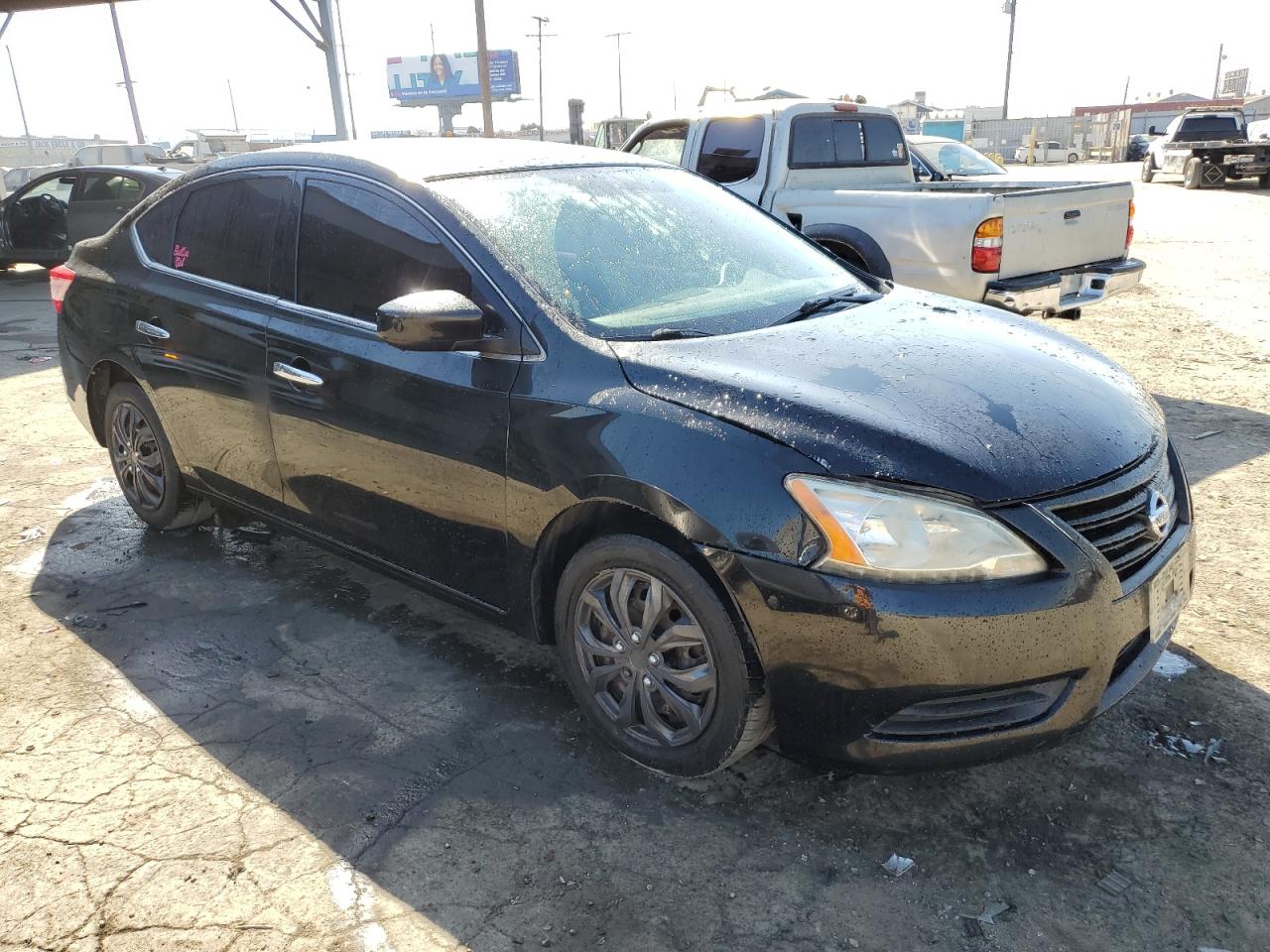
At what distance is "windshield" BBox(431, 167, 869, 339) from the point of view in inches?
117

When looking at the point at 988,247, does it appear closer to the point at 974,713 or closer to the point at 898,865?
the point at 974,713

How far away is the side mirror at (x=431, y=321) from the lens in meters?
2.75

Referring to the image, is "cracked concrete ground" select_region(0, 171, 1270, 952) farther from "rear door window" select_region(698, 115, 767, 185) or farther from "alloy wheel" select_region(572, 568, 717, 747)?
"rear door window" select_region(698, 115, 767, 185)

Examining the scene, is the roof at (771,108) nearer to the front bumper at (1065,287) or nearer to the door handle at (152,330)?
the front bumper at (1065,287)

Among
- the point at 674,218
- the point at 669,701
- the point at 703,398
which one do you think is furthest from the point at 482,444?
the point at 674,218

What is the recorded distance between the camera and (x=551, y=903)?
92.2 inches

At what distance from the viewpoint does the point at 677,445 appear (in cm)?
248

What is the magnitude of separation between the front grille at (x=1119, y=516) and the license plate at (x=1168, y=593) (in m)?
0.08

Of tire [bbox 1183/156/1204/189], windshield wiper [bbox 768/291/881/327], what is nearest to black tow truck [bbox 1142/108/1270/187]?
tire [bbox 1183/156/1204/189]

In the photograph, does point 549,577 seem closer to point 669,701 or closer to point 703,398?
point 669,701

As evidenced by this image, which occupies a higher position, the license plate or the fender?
the fender

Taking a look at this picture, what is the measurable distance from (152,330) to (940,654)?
3.46 m

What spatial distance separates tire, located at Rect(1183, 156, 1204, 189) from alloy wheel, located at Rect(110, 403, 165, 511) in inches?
1064

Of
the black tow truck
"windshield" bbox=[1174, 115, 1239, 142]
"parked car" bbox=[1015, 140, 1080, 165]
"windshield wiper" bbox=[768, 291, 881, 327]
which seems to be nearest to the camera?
"windshield wiper" bbox=[768, 291, 881, 327]
